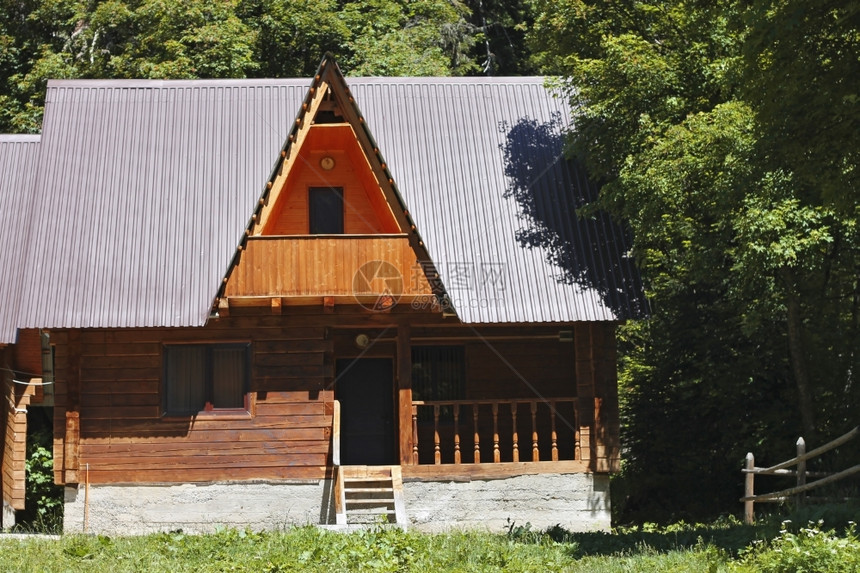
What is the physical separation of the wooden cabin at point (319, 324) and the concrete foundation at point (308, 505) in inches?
1.4

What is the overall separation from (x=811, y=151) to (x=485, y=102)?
325 inches

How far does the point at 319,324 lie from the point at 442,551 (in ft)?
20.1

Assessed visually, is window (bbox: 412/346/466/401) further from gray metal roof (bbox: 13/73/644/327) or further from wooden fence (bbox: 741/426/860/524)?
wooden fence (bbox: 741/426/860/524)

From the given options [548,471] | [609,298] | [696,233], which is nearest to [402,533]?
[548,471]

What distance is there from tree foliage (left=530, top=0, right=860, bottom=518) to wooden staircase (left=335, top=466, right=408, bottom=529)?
18.9 feet

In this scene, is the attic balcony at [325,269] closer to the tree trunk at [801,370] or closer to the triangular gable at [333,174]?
the triangular gable at [333,174]

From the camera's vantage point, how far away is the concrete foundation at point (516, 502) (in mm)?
19094

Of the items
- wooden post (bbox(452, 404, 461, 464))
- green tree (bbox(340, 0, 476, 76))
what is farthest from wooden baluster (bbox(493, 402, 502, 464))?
green tree (bbox(340, 0, 476, 76))

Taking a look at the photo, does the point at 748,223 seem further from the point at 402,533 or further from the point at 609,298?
the point at 402,533

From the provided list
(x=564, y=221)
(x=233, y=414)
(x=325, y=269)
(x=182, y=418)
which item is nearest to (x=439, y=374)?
(x=564, y=221)

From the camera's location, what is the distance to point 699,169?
18000mm

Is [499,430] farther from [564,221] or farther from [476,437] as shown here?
[564,221]

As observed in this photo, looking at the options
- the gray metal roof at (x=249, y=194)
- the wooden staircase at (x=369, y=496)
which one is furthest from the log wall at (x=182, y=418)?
the gray metal roof at (x=249, y=194)

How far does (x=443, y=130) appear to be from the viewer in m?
22.1
